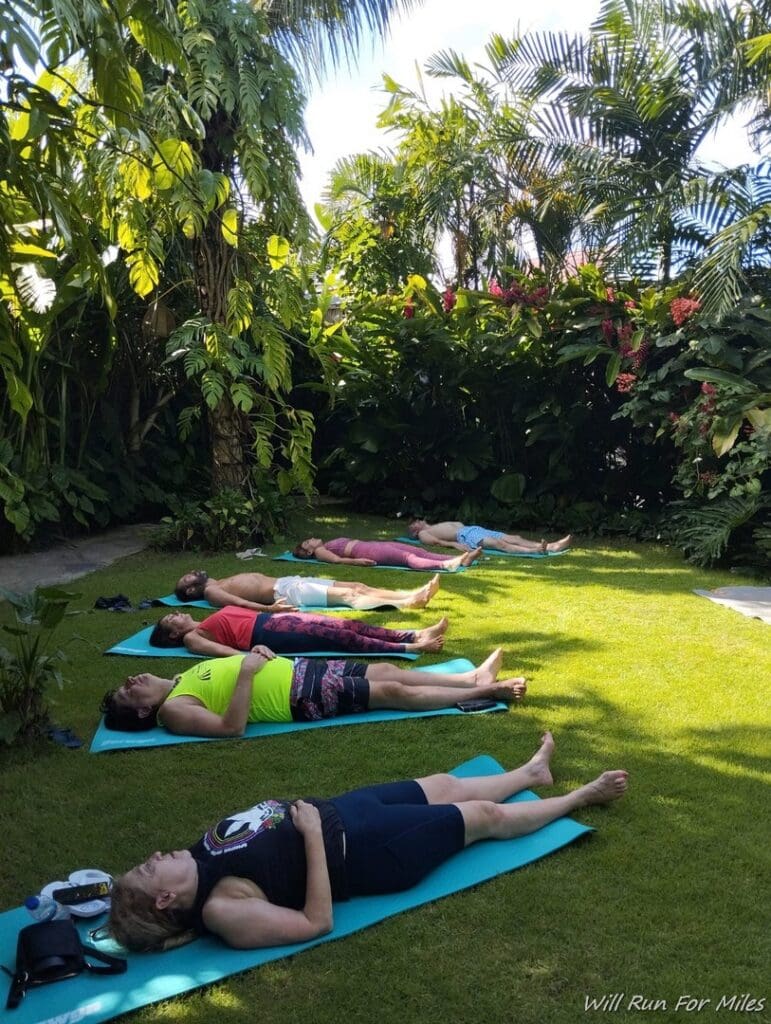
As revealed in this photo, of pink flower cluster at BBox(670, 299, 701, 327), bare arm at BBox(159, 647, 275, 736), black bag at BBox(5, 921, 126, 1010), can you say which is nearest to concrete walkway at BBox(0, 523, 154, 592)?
bare arm at BBox(159, 647, 275, 736)

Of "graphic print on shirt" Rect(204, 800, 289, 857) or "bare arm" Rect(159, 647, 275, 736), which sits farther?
"bare arm" Rect(159, 647, 275, 736)

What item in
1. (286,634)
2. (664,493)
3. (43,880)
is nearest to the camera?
(43,880)

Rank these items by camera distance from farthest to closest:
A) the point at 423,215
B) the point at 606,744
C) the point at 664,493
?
the point at 423,215, the point at 664,493, the point at 606,744

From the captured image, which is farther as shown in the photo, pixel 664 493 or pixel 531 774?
pixel 664 493

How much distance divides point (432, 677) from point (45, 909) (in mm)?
2216

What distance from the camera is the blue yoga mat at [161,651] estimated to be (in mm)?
4992

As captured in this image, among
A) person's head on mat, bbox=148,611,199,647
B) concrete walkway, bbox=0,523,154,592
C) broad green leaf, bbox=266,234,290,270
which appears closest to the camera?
person's head on mat, bbox=148,611,199,647

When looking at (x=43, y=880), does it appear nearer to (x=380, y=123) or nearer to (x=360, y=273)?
(x=360, y=273)

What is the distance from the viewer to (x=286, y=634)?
16.2 feet

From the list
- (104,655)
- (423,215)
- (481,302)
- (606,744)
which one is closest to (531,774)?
(606,744)

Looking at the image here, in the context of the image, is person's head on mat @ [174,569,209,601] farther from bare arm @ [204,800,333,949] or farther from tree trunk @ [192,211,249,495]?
bare arm @ [204,800,333,949]

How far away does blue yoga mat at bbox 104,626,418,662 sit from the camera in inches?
197

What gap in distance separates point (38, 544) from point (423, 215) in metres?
8.35

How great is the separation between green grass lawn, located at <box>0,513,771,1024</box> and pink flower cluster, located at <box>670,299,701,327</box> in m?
3.21
